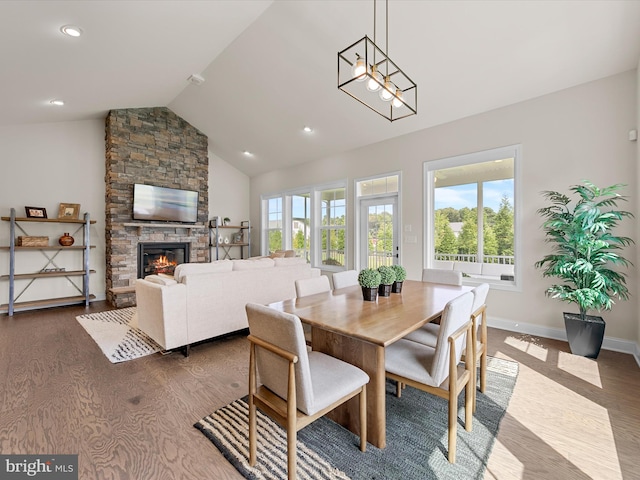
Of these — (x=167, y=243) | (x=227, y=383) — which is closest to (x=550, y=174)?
(x=227, y=383)

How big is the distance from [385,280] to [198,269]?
1.92 m

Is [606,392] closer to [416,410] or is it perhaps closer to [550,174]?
[416,410]

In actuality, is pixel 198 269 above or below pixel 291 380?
above

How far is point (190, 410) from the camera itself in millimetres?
2062

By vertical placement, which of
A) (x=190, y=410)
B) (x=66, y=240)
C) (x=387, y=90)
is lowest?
(x=190, y=410)

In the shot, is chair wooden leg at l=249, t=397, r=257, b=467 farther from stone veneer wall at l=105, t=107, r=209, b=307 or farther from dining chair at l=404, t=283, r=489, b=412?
stone veneer wall at l=105, t=107, r=209, b=307

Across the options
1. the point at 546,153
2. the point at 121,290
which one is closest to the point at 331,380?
the point at 546,153

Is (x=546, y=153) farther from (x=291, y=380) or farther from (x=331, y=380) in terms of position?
(x=291, y=380)

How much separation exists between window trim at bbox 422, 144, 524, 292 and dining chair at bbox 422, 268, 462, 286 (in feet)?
4.20

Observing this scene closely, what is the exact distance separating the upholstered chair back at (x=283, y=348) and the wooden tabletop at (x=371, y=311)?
26cm

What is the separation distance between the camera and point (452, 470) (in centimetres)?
153

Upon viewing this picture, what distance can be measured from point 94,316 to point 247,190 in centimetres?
447

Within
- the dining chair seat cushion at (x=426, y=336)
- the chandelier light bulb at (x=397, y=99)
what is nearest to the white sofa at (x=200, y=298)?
the dining chair seat cushion at (x=426, y=336)

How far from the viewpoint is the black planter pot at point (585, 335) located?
2822mm
